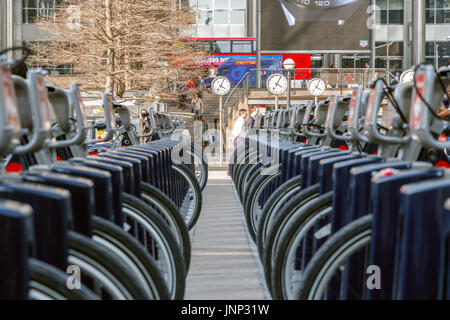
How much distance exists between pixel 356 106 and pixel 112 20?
70.7 ft

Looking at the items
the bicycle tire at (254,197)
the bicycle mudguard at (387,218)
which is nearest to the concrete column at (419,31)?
the bicycle tire at (254,197)

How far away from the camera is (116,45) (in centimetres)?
2552

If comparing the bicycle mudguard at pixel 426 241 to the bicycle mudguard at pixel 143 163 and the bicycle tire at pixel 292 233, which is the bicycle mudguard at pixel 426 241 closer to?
the bicycle tire at pixel 292 233

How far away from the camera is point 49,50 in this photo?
1163 inches

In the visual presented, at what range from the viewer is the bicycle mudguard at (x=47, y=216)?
2531mm

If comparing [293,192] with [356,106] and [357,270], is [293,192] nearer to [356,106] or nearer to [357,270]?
[356,106]

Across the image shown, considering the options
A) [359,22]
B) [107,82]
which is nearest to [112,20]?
[107,82]

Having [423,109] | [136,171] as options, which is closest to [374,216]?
[423,109]

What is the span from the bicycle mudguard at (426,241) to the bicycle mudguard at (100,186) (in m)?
1.35

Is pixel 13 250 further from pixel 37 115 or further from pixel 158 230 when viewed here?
pixel 158 230

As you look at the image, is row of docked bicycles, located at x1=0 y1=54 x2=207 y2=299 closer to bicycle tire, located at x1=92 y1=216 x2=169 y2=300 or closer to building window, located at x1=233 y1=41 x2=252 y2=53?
bicycle tire, located at x1=92 y1=216 x2=169 y2=300

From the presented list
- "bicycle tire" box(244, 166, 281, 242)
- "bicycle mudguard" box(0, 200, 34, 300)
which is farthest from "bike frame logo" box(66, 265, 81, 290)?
"bicycle tire" box(244, 166, 281, 242)

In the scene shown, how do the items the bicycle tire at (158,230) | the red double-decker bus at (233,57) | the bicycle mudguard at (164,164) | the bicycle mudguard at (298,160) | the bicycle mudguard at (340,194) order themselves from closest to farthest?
the bicycle mudguard at (340,194) < the bicycle tire at (158,230) < the bicycle mudguard at (298,160) < the bicycle mudguard at (164,164) < the red double-decker bus at (233,57)

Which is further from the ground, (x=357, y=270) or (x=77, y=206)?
(x=77, y=206)
